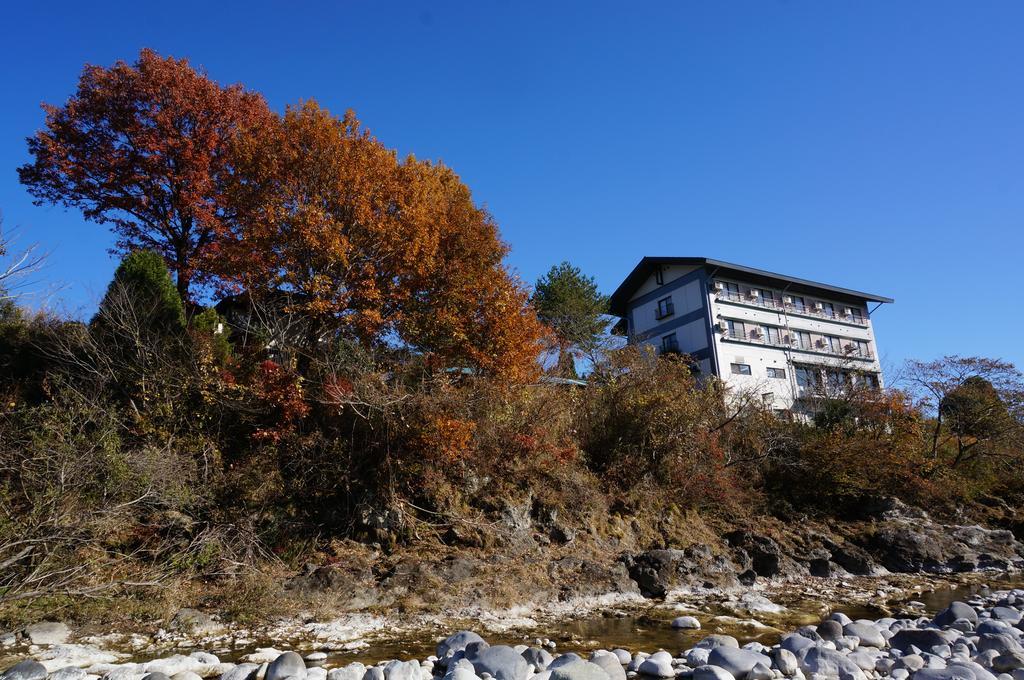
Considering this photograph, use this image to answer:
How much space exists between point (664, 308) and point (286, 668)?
3710 cm

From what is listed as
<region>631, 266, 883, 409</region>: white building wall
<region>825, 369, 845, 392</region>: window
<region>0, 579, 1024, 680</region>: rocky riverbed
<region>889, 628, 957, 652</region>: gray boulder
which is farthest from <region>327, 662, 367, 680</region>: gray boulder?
<region>631, 266, 883, 409</region>: white building wall

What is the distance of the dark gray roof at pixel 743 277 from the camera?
3822 cm

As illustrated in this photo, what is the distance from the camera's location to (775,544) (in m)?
15.8

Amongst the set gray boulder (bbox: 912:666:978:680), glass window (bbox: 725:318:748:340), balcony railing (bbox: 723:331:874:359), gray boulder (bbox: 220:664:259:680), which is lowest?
gray boulder (bbox: 912:666:978:680)

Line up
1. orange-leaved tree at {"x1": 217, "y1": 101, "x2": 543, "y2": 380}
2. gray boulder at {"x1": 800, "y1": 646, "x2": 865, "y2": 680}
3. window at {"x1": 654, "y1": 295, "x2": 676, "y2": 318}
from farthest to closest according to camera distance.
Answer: window at {"x1": 654, "y1": 295, "x2": 676, "y2": 318} → orange-leaved tree at {"x1": 217, "y1": 101, "x2": 543, "y2": 380} → gray boulder at {"x1": 800, "y1": 646, "x2": 865, "y2": 680}

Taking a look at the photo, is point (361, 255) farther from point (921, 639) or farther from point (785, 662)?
point (921, 639)

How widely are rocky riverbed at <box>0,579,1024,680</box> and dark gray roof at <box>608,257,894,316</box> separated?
30271 millimetres

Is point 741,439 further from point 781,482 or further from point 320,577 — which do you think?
point 320,577

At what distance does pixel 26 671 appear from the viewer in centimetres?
633

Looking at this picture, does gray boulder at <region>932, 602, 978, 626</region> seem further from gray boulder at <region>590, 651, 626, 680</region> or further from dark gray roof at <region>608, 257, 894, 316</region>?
dark gray roof at <region>608, 257, 894, 316</region>

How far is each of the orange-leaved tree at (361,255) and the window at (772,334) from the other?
2966 cm

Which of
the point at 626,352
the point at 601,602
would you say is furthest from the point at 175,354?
the point at 626,352

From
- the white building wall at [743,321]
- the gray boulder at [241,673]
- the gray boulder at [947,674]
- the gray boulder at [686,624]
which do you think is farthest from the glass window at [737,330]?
the gray boulder at [241,673]

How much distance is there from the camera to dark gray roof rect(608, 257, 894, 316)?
38.2 meters
